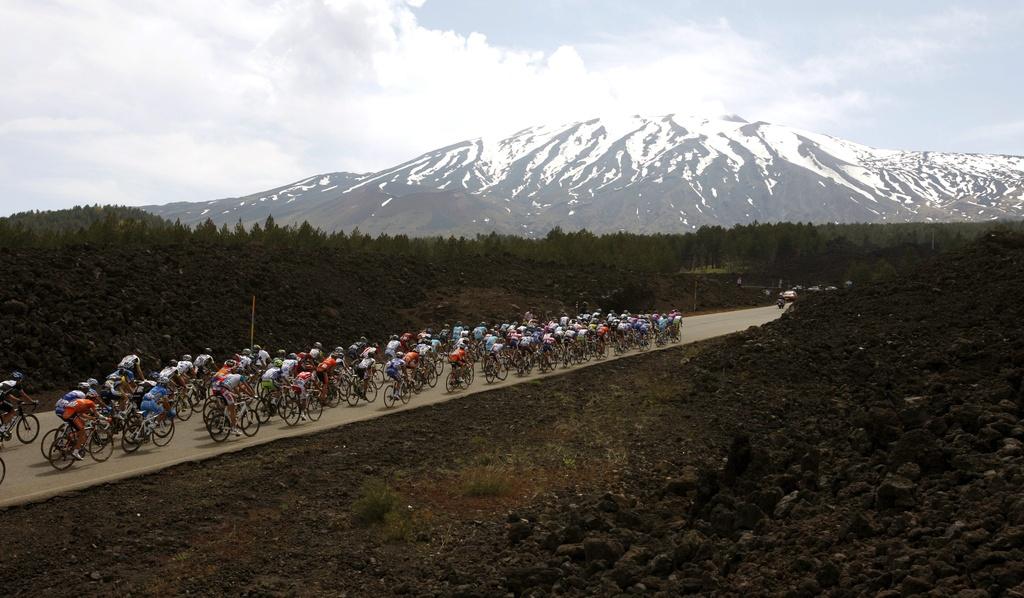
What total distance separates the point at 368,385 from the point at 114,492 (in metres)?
9.99

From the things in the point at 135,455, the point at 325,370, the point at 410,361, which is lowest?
the point at 135,455

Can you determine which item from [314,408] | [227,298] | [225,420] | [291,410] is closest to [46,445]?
[225,420]

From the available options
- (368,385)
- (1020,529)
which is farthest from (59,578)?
(368,385)

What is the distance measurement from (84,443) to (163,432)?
7.72 feet

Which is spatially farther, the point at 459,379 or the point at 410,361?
the point at 459,379

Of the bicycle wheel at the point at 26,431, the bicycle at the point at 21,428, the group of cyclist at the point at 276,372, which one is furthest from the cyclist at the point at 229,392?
the bicycle wheel at the point at 26,431

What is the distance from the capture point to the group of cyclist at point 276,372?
15.3 meters

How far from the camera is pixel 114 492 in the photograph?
497 inches

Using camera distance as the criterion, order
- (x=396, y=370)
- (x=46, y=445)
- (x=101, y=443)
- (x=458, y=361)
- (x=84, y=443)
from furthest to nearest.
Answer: (x=458, y=361), (x=396, y=370), (x=46, y=445), (x=101, y=443), (x=84, y=443)

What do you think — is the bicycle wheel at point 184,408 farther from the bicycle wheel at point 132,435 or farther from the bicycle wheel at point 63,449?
the bicycle wheel at point 63,449

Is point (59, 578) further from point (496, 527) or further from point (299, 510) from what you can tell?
point (496, 527)

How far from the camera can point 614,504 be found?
12078 mm

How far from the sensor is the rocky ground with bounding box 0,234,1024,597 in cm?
801

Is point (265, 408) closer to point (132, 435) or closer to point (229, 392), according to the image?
point (229, 392)
